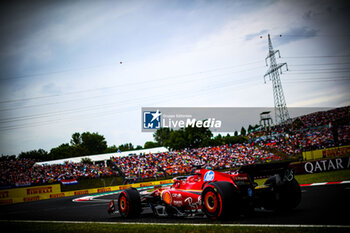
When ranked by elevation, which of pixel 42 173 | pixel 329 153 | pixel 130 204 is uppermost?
pixel 130 204

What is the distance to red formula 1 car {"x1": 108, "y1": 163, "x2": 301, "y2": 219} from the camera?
6.50 m

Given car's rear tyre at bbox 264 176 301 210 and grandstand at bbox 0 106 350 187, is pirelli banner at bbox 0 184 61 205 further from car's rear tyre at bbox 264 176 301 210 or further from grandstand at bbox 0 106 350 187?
car's rear tyre at bbox 264 176 301 210

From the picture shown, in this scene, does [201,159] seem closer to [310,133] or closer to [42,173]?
[310,133]

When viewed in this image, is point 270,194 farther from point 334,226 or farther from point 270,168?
point 334,226

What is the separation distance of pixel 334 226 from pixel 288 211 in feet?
7.93

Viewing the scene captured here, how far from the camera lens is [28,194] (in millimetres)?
32156

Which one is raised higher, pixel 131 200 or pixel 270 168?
pixel 270 168

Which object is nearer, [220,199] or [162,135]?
[220,199]

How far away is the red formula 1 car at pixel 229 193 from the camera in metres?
6.50

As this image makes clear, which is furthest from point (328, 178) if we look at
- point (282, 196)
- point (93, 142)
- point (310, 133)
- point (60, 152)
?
point (93, 142)

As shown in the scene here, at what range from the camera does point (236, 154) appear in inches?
1826

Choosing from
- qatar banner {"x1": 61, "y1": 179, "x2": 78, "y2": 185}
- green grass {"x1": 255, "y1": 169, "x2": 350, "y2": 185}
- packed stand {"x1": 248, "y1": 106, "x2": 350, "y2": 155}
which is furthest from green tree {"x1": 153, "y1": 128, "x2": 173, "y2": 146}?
green grass {"x1": 255, "y1": 169, "x2": 350, "y2": 185}

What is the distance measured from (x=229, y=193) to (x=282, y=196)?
5.88ft

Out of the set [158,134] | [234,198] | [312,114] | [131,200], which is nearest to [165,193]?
[131,200]
